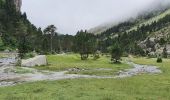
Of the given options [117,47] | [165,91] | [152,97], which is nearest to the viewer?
[152,97]

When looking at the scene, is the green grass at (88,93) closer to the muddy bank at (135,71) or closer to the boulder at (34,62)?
the muddy bank at (135,71)

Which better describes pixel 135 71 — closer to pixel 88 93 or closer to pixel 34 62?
pixel 34 62

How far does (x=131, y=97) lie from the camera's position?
43.2 metres

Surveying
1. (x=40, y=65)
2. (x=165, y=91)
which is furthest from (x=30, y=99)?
(x=40, y=65)

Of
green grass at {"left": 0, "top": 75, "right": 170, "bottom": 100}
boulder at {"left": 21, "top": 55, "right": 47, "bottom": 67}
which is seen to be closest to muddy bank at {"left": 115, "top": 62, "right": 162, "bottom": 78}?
boulder at {"left": 21, "top": 55, "right": 47, "bottom": 67}

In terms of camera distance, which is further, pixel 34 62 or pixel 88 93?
pixel 34 62

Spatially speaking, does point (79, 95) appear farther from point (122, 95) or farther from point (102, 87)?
point (102, 87)

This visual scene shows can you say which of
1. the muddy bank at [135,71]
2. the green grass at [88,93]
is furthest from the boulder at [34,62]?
the green grass at [88,93]

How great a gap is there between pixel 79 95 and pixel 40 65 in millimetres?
70669

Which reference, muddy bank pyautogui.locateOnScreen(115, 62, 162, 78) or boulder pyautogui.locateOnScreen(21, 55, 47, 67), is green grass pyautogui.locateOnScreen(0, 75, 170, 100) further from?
boulder pyautogui.locateOnScreen(21, 55, 47, 67)

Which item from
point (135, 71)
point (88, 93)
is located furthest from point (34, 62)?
point (88, 93)

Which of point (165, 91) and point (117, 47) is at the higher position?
point (117, 47)

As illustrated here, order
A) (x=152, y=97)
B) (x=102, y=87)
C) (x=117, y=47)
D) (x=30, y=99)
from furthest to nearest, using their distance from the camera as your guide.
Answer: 1. (x=117, y=47)
2. (x=102, y=87)
3. (x=152, y=97)
4. (x=30, y=99)

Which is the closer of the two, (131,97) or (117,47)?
(131,97)
